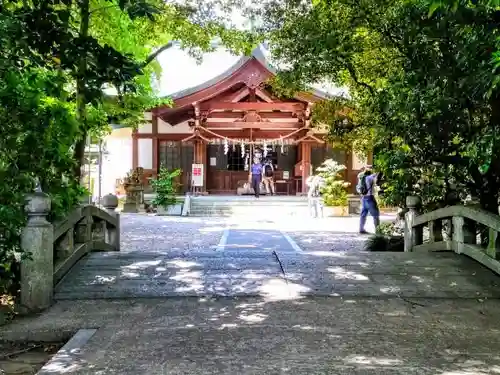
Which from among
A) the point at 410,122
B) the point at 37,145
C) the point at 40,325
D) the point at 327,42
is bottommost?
the point at 40,325

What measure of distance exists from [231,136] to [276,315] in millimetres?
19237

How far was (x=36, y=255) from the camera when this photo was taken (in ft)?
16.9

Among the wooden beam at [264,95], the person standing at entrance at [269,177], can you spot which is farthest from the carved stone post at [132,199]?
the wooden beam at [264,95]

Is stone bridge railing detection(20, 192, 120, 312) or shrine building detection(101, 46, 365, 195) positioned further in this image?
shrine building detection(101, 46, 365, 195)

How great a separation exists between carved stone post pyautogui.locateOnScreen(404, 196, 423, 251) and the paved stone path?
1062 mm

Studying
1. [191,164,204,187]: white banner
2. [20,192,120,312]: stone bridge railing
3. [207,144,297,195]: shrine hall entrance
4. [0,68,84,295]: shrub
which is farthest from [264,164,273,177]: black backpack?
[0,68,84,295]: shrub

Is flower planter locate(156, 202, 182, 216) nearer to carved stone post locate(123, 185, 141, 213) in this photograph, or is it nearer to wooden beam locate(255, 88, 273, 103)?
carved stone post locate(123, 185, 141, 213)

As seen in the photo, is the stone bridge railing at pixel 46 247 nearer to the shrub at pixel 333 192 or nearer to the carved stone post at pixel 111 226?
the carved stone post at pixel 111 226

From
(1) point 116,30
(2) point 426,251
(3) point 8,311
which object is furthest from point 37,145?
(1) point 116,30

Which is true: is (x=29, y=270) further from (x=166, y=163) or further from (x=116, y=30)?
(x=166, y=163)

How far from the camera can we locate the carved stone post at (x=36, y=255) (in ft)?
16.9

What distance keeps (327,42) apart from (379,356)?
535cm

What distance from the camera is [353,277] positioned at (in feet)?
20.4

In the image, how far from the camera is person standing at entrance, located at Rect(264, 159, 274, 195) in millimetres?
23719
